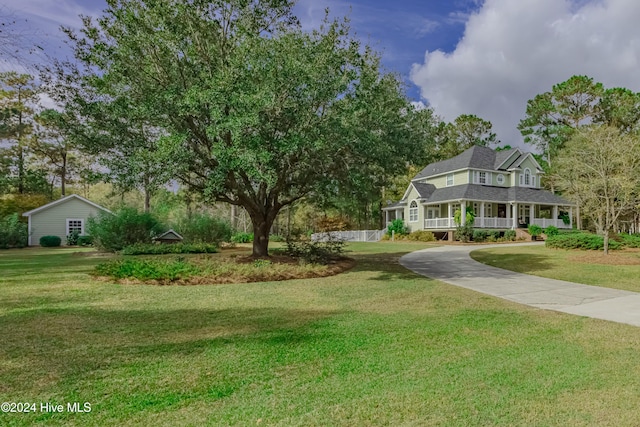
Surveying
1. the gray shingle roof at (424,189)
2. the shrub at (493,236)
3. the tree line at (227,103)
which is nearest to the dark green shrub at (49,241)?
the tree line at (227,103)

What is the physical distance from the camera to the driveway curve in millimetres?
7070

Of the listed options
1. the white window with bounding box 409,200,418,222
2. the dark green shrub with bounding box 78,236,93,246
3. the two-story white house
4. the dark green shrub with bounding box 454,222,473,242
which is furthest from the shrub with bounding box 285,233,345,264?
the white window with bounding box 409,200,418,222

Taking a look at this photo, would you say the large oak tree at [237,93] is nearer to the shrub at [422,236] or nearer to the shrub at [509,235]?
the shrub at [422,236]

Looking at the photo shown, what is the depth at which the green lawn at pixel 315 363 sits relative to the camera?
320 centimetres

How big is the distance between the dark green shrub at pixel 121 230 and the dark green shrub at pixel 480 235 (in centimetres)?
2265

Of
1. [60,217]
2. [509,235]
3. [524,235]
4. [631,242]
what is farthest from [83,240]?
[631,242]

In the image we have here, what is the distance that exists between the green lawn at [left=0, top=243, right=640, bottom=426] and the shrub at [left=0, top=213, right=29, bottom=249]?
23329mm

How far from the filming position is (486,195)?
31.8 metres

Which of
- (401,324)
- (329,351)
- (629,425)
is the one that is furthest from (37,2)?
(629,425)

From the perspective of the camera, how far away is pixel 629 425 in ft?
10.0

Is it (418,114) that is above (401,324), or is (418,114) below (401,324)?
above

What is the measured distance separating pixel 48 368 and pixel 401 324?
464 cm

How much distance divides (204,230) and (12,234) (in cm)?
1418

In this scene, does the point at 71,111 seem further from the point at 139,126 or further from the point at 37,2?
the point at 37,2
